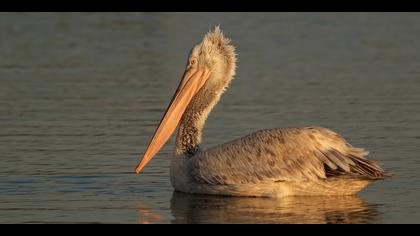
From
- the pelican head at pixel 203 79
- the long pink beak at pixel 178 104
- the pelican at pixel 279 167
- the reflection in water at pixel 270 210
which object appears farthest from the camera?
the pelican head at pixel 203 79

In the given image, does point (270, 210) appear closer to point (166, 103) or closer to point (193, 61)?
point (193, 61)

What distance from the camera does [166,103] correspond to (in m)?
14.7

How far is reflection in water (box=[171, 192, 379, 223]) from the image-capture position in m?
8.97

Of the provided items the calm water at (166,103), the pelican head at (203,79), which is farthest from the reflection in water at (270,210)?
the pelican head at (203,79)

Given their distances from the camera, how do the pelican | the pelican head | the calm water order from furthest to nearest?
the pelican head, the pelican, the calm water

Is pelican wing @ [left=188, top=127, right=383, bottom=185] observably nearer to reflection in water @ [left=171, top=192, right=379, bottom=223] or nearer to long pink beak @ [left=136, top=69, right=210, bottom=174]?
reflection in water @ [left=171, top=192, right=379, bottom=223]

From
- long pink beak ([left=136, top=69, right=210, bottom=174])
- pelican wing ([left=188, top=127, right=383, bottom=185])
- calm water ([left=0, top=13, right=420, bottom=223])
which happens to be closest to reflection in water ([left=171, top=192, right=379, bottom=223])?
calm water ([left=0, top=13, right=420, bottom=223])

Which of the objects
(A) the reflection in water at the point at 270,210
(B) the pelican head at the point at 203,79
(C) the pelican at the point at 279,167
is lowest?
(A) the reflection in water at the point at 270,210

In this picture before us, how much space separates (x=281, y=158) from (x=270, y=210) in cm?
75

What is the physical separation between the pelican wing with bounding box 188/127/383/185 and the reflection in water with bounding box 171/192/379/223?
199 millimetres

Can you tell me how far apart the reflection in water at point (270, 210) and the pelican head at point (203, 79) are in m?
1.04

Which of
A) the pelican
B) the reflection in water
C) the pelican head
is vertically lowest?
the reflection in water

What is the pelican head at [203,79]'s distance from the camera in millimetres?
11047

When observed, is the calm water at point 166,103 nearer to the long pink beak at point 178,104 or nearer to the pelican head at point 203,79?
the long pink beak at point 178,104
